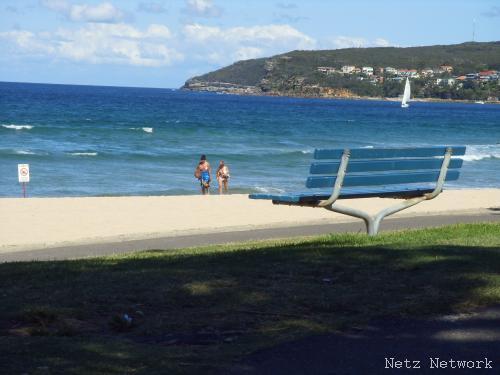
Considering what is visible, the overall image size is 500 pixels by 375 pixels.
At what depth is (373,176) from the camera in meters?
9.66

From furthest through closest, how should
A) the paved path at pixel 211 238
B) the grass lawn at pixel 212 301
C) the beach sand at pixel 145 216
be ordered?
the beach sand at pixel 145 216, the paved path at pixel 211 238, the grass lawn at pixel 212 301

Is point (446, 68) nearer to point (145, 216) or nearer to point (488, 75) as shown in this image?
point (488, 75)

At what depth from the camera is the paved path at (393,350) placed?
4.78 metres

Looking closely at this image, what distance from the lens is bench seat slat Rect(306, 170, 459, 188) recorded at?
9.14 m

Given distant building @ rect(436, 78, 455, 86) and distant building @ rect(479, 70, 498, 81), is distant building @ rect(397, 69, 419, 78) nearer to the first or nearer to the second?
distant building @ rect(436, 78, 455, 86)

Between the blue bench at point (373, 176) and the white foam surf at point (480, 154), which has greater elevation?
the blue bench at point (373, 176)

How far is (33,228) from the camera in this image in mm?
16641

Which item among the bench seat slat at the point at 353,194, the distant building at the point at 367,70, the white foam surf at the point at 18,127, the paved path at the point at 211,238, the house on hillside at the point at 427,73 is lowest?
the paved path at the point at 211,238

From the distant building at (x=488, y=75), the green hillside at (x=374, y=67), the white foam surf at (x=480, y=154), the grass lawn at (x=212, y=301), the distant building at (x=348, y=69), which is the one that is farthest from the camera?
the distant building at (x=348, y=69)

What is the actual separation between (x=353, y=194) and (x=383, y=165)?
1.62 feet

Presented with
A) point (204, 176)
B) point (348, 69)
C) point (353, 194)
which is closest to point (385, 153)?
point (353, 194)

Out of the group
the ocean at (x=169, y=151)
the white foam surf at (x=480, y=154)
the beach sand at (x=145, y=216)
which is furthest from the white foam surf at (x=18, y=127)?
the beach sand at (x=145, y=216)

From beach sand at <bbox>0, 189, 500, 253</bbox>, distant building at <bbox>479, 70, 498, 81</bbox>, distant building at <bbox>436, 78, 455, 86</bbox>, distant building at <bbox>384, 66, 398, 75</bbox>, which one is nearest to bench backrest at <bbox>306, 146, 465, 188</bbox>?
beach sand at <bbox>0, 189, 500, 253</bbox>

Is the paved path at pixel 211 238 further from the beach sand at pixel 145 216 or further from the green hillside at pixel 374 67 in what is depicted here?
the green hillside at pixel 374 67
